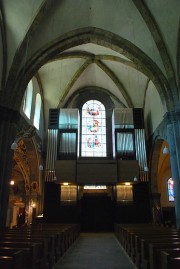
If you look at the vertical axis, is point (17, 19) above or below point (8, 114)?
above

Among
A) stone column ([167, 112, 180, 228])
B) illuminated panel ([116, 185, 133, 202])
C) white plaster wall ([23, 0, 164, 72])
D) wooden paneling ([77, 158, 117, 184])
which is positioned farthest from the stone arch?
illuminated panel ([116, 185, 133, 202])

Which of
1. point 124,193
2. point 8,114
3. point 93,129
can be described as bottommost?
point 124,193

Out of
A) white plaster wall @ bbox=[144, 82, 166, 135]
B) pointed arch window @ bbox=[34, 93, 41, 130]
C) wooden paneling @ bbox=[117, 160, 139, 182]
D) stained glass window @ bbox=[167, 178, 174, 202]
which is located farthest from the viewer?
stained glass window @ bbox=[167, 178, 174, 202]

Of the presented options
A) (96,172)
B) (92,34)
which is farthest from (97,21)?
(96,172)

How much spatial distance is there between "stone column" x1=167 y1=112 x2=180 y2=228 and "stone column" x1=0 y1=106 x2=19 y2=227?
27.5 ft

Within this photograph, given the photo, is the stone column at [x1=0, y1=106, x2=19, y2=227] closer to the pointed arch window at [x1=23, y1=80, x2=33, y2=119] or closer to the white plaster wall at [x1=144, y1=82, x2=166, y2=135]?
the pointed arch window at [x1=23, y1=80, x2=33, y2=119]

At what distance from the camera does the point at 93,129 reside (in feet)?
70.1

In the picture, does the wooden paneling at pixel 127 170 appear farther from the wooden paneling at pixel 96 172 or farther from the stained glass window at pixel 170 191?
the stained glass window at pixel 170 191

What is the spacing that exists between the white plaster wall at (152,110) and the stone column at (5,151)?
10.0 m

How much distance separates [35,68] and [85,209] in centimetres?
1299

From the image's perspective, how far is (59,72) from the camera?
62.6 feet

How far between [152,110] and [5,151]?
12157 mm

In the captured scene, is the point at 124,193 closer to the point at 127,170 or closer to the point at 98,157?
the point at 127,170

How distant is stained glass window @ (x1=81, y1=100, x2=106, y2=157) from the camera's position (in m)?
20.7
